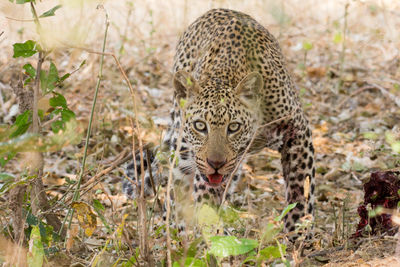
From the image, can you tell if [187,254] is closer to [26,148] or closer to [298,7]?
[26,148]

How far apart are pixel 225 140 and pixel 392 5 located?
28.8ft

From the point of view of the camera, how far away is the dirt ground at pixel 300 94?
4.35m

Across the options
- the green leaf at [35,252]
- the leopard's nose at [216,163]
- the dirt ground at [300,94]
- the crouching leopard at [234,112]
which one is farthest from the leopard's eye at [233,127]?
the green leaf at [35,252]

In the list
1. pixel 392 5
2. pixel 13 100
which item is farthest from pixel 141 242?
pixel 392 5

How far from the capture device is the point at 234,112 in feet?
17.2

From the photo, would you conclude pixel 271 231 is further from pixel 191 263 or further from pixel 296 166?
pixel 296 166

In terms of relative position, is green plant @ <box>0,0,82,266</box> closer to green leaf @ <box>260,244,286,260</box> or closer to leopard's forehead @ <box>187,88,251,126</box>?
green leaf @ <box>260,244,286,260</box>

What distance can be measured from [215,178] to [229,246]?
205 cm

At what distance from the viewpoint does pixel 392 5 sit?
12.5 m

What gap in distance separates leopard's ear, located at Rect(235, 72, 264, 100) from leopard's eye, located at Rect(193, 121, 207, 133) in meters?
0.45

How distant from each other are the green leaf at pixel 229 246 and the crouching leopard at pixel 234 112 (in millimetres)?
1709

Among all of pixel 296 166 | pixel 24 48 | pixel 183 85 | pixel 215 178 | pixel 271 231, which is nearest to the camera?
pixel 271 231

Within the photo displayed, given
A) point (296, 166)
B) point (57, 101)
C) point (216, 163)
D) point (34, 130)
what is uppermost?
point (57, 101)

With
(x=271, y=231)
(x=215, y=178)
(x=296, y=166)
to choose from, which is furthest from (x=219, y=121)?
(x=271, y=231)
